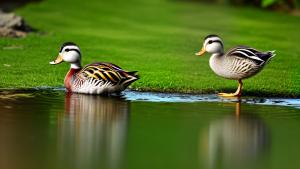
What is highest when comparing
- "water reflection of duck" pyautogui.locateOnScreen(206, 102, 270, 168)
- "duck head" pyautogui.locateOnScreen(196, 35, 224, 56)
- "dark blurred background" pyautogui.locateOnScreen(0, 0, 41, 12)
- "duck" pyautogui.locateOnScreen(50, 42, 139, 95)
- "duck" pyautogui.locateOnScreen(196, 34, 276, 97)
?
"dark blurred background" pyautogui.locateOnScreen(0, 0, 41, 12)

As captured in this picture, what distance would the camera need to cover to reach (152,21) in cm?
2316

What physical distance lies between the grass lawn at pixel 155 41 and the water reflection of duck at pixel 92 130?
60.6 inches

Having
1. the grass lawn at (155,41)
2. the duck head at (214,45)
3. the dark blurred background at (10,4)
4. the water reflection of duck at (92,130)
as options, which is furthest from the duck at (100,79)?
the dark blurred background at (10,4)

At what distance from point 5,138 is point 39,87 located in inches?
155

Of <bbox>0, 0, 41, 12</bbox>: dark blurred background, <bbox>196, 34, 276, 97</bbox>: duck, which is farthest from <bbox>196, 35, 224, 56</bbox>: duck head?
<bbox>0, 0, 41, 12</bbox>: dark blurred background

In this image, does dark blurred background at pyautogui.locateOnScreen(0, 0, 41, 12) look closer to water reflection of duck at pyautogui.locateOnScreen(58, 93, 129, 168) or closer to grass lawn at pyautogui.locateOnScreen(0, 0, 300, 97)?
grass lawn at pyautogui.locateOnScreen(0, 0, 300, 97)

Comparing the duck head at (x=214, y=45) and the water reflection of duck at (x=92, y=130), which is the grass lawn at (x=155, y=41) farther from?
the water reflection of duck at (x=92, y=130)

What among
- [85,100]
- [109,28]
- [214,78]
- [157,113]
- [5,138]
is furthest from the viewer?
[109,28]

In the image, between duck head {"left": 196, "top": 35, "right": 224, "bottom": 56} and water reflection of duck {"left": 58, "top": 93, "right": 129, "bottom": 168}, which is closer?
water reflection of duck {"left": 58, "top": 93, "right": 129, "bottom": 168}

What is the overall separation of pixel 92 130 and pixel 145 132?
1.98 feet

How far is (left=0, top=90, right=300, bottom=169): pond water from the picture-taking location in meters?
9.42

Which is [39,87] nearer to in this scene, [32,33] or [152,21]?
[32,33]

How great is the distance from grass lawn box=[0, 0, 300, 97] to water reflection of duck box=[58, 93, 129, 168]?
154 centimetres

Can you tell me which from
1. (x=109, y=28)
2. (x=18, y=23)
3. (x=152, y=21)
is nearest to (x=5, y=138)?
(x=18, y=23)
